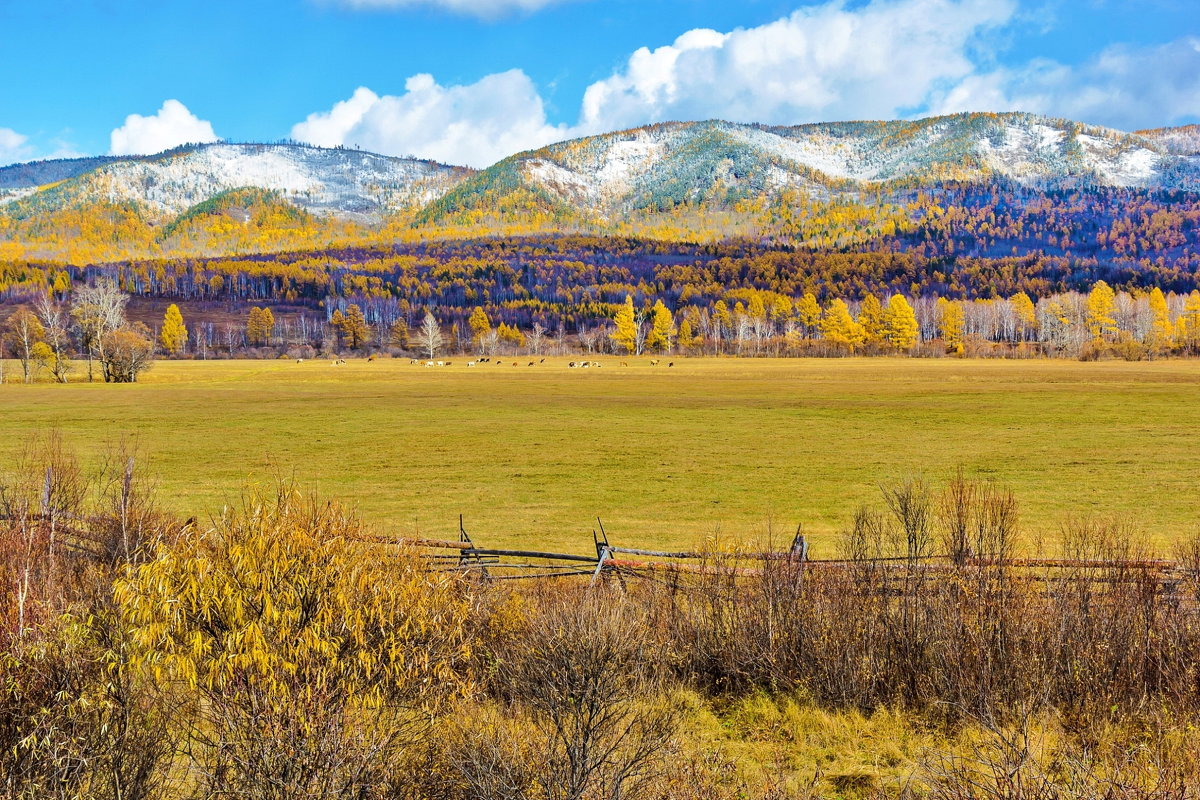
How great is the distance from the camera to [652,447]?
39688mm

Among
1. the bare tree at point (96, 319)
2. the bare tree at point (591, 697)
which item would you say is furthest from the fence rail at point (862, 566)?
the bare tree at point (96, 319)

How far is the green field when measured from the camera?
24.7 meters

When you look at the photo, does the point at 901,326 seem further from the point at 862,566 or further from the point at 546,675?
the point at 546,675

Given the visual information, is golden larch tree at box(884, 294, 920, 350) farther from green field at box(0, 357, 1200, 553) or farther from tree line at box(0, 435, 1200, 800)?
tree line at box(0, 435, 1200, 800)

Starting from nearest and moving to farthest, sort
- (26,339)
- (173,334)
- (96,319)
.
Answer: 1. (96,319)
2. (26,339)
3. (173,334)

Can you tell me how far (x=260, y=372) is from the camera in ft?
341

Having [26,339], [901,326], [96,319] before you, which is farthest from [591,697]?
[901,326]

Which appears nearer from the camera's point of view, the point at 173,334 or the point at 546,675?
the point at 546,675

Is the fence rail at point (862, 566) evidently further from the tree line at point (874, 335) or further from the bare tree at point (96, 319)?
the tree line at point (874, 335)

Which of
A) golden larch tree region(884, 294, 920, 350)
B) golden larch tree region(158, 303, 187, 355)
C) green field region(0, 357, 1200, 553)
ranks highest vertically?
golden larch tree region(158, 303, 187, 355)

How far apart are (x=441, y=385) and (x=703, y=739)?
7493cm

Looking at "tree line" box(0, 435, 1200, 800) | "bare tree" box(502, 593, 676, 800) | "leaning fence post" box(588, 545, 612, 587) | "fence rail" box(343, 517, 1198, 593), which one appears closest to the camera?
"bare tree" box(502, 593, 676, 800)

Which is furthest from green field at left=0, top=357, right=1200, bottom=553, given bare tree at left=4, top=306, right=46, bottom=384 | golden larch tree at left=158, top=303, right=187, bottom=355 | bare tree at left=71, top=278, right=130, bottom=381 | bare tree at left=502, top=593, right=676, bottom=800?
golden larch tree at left=158, top=303, right=187, bottom=355

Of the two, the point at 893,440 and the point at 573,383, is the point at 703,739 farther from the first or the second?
the point at 573,383
